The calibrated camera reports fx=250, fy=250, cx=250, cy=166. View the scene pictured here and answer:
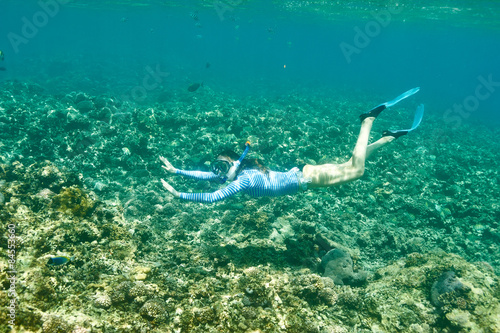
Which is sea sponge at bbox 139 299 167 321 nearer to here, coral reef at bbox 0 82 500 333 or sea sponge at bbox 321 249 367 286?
coral reef at bbox 0 82 500 333

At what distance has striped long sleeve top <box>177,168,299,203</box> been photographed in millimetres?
4622

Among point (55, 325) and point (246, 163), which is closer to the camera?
point (55, 325)

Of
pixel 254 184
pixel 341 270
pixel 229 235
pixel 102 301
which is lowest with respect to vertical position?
pixel 341 270

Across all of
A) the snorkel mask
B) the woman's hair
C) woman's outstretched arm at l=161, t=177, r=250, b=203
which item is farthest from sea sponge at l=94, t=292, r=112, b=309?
the woman's hair

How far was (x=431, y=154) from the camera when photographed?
1335cm

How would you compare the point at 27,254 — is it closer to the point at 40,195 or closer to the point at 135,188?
the point at 40,195

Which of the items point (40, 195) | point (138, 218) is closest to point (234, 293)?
point (138, 218)

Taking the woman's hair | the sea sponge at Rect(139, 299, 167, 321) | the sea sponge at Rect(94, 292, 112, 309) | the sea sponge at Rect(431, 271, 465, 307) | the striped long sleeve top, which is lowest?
the sea sponge at Rect(431, 271, 465, 307)

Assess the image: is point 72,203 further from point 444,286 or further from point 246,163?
point 444,286

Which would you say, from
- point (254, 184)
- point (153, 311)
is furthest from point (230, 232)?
point (153, 311)

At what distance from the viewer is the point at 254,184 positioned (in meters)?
5.21

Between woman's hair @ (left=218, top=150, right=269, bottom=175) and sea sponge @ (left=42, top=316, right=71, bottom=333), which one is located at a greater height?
woman's hair @ (left=218, top=150, right=269, bottom=175)

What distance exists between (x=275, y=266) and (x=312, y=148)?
683 cm

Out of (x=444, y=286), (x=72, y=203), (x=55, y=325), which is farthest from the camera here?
(x=72, y=203)
